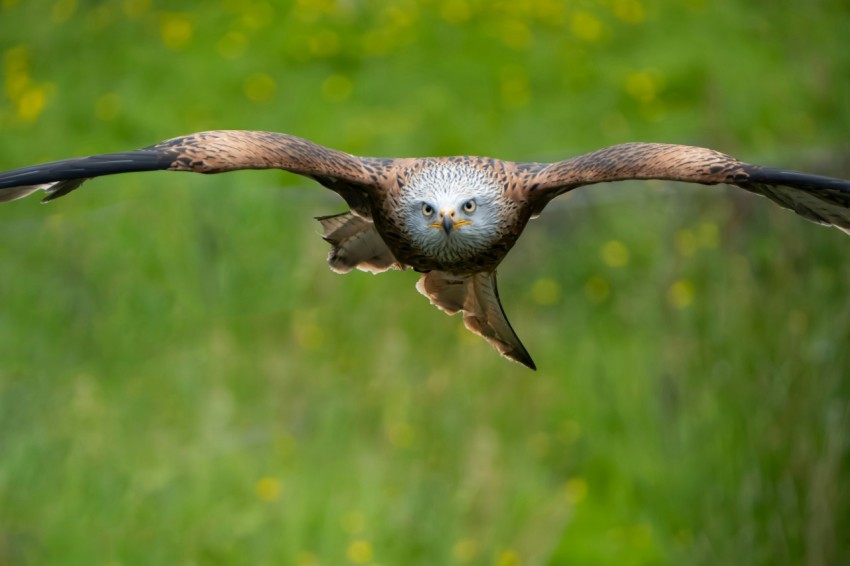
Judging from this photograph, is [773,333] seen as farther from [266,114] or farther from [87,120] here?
[87,120]

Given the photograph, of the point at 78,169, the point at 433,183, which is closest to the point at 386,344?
the point at 433,183

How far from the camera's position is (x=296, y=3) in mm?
16406

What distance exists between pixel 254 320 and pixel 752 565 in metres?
3.95

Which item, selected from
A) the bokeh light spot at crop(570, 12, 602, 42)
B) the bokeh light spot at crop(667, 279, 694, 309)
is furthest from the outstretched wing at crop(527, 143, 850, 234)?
the bokeh light spot at crop(570, 12, 602, 42)

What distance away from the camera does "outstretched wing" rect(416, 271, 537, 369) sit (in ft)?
28.1

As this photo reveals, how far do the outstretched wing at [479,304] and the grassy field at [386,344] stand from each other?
80.1 inches

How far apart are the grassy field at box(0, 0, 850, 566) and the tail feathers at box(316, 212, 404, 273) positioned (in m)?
2.33

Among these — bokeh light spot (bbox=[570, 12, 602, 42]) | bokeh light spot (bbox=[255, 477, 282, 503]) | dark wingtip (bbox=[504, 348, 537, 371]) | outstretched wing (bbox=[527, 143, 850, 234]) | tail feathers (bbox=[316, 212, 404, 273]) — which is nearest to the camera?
outstretched wing (bbox=[527, 143, 850, 234])

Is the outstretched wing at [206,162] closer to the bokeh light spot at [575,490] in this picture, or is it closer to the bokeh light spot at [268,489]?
the bokeh light spot at [268,489]

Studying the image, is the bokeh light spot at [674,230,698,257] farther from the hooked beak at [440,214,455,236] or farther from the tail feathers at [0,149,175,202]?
the tail feathers at [0,149,175,202]

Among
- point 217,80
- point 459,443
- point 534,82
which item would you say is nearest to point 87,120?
point 217,80

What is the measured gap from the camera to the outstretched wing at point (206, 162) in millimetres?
6957

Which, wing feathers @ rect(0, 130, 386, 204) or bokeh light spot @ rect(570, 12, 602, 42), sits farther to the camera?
bokeh light spot @ rect(570, 12, 602, 42)

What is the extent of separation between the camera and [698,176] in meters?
7.36
